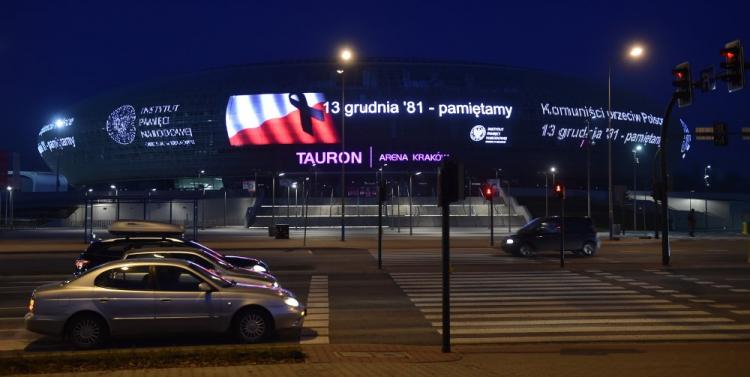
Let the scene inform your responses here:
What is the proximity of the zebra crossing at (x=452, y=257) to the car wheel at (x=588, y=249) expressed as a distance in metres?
3.06

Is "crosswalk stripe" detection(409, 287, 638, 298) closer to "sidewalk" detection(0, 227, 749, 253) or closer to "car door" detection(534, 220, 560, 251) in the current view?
"car door" detection(534, 220, 560, 251)

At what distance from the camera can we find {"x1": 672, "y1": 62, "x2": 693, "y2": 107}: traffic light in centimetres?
2300

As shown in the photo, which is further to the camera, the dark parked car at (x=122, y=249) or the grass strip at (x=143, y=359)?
the dark parked car at (x=122, y=249)

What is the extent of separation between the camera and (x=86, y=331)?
432 inches

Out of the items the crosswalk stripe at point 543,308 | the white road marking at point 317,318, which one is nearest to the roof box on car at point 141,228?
the white road marking at point 317,318

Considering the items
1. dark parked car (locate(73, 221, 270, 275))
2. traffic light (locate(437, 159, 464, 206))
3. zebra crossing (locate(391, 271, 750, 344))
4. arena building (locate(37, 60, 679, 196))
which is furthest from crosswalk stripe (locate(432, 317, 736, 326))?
arena building (locate(37, 60, 679, 196))

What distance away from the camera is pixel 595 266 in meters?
25.4

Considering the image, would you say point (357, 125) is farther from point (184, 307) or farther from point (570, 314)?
point (184, 307)

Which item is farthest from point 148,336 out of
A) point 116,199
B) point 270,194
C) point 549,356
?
point 270,194

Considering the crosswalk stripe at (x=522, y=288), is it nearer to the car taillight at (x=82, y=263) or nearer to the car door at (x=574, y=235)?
the car taillight at (x=82, y=263)

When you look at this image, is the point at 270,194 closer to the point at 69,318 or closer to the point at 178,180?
the point at 178,180

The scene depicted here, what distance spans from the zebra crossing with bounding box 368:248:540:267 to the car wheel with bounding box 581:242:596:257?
306cm

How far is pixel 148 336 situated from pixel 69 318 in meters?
1.18

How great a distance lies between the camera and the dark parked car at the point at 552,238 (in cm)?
3002
